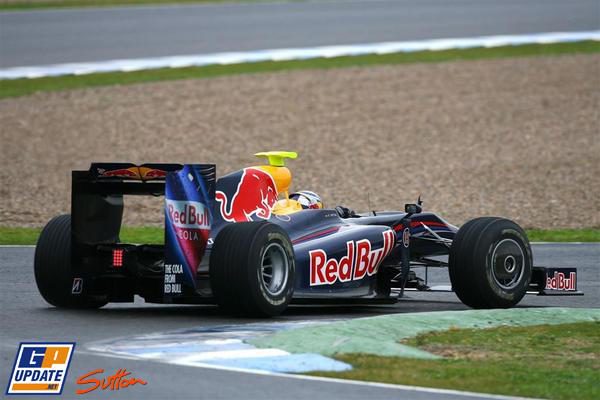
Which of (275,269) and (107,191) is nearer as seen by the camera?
(275,269)

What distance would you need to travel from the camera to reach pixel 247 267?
36.2 feet

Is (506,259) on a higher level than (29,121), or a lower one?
lower

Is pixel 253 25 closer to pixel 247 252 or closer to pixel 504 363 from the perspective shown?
pixel 247 252

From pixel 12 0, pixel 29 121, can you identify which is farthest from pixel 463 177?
pixel 12 0

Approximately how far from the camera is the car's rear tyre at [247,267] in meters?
11.1

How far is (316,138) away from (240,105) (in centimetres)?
299

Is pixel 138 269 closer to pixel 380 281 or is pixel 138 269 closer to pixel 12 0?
pixel 380 281

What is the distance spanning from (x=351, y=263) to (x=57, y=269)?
2.57m

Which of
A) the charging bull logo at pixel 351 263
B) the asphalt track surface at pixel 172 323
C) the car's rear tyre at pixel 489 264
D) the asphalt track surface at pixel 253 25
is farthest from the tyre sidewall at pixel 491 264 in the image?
the asphalt track surface at pixel 253 25

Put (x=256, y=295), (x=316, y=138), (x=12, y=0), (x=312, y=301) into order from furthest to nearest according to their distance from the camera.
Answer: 1. (x=12, y=0)
2. (x=316, y=138)
3. (x=312, y=301)
4. (x=256, y=295)

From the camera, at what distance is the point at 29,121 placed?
27844 mm

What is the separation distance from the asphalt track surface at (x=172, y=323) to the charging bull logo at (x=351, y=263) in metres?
0.33

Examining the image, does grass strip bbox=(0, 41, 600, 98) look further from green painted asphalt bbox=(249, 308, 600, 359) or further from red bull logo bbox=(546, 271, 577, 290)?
green painted asphalt bbox=(249, 308, 600, 359)

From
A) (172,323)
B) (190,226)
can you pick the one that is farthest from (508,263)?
(172,323)
